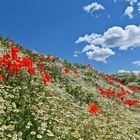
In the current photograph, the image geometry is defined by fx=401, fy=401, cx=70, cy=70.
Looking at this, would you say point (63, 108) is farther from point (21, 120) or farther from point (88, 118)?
point (21, 120)

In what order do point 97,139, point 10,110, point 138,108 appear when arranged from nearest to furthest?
point 10,110 → point 97,139 → point 138,108

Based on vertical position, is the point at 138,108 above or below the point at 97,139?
above

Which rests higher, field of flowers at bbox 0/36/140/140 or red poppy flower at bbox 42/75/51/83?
red poppy flower at bbox 42/75/51/83

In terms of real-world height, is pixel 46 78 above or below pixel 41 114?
above

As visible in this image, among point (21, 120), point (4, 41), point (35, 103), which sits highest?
point (4, 41)

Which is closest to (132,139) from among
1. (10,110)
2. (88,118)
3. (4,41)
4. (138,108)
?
(88,118)

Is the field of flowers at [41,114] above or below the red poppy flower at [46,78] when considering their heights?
below

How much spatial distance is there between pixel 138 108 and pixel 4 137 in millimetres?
16147

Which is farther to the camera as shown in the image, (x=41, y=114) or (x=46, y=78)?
(x=46, y=78)

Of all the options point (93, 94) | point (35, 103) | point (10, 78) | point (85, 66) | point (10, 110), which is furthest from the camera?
point (85, 66)

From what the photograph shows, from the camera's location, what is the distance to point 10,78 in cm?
1556

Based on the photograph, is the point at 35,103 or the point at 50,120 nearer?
the point at 50,120

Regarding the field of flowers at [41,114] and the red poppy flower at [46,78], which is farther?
the red poppy flower at [46,78]

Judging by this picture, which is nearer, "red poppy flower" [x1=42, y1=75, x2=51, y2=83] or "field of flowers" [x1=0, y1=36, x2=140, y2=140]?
"field of flowers" [x1=0, y1=36, x2=140, y2=140]
